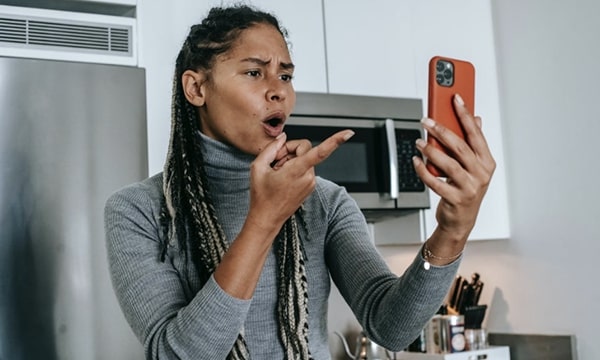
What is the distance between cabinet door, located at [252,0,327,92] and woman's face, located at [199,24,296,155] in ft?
3.43

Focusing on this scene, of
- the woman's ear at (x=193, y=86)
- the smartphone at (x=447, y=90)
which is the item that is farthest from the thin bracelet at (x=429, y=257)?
the woman's ear at (x=193, y=86)

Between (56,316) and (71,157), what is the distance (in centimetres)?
37

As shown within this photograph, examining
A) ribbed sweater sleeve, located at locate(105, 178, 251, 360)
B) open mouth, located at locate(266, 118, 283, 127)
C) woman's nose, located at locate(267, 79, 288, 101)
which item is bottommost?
ribbed sweater sleeve, located at locate(105, 178, 251, 360)

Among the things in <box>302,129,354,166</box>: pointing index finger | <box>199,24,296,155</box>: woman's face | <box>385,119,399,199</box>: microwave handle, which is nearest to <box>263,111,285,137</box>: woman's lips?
<box>199,24,296,155</box>: woman's face

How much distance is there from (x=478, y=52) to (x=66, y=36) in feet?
4.47

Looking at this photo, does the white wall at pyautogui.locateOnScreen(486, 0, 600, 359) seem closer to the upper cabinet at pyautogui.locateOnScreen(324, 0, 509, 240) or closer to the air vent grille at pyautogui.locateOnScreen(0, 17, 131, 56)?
the upper cabinet at pyautogui.locateOnScreen(324, 0, 509, 240)

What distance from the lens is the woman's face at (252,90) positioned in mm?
1161

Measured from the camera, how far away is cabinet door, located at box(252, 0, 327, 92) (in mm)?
2270

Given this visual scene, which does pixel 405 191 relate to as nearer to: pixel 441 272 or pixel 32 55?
pixel 32 55

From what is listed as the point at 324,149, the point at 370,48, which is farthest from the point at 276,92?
the point at 370,48

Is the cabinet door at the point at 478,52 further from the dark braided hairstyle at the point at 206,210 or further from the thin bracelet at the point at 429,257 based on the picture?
the thin bracelet at the point at 429,257

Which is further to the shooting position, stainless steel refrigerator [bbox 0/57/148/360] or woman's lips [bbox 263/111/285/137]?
stainless steel refrigerator [bbox 0/57/148/360]

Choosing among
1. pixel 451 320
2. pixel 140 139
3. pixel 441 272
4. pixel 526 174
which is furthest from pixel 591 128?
pixel 441 272

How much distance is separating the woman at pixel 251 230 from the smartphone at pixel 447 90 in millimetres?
17
